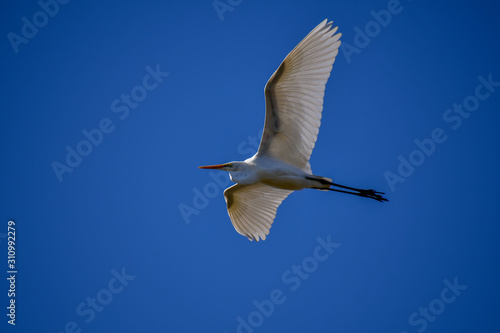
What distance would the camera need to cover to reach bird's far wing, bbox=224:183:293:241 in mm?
7586

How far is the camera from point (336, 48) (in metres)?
6.14

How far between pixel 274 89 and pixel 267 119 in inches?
16.5

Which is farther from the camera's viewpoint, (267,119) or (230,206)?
(230,206)

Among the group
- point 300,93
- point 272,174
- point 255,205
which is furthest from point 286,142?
Result: point 255,205

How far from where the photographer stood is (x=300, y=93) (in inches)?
250

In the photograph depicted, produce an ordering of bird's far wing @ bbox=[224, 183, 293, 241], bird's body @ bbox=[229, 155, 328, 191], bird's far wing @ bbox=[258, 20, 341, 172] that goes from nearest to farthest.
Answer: bird's far wing @ bbox=[258, 20, 341, 172] → bird's body @ bbox=[229, 155, 328, 191] → bird's far wing @ bbox=[224, 183, 293, 241]

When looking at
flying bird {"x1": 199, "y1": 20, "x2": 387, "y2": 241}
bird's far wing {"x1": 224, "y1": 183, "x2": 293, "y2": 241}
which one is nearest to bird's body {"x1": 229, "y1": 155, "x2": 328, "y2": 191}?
flying bird {"x1": 199, "y1": 20, "x2": 387, "y2": 241}

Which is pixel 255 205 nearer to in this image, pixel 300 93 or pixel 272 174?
pixel 272 174

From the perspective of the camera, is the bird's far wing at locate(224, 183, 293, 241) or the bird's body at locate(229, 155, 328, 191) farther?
the bird's far wing at locate(224, 183, 293, 241)

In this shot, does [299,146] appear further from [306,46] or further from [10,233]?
[10,233]

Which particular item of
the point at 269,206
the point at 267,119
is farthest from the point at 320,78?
the point at 269,206

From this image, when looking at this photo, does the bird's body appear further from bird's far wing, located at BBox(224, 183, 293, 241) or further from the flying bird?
bird's far wing, located at BBox(224, 183, 293, 241)

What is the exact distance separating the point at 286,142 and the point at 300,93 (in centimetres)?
73

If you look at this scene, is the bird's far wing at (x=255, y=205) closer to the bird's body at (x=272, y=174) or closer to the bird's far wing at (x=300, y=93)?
the bird's body at (x=272, y=174)
